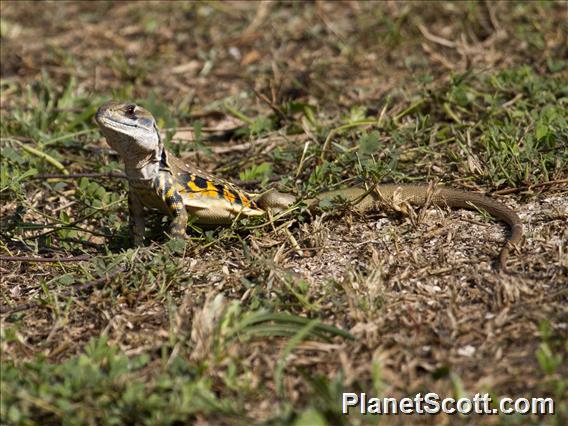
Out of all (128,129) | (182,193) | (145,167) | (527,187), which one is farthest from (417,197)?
(128,129)

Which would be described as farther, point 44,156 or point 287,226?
point 44,156

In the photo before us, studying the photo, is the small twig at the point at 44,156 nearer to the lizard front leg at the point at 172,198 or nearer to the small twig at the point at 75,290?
the lizard front leg at the point at 172,198

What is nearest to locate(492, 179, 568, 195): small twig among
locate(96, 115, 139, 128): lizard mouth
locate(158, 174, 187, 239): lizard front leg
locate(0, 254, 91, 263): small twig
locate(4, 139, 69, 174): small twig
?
locate(158, 174, 187, 239): lizard front leg

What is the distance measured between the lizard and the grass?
13cm

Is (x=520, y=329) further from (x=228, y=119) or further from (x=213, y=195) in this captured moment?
(x=228, y=119)

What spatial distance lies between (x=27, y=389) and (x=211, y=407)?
84cm

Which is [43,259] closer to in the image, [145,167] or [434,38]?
[145,167]

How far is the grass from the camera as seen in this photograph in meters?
3.70

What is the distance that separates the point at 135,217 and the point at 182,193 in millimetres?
363

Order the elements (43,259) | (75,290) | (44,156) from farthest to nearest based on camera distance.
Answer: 1. (44,156)
2. (43,259)
3. (75,290)

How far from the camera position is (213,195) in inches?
216

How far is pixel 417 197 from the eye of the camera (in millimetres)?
5363

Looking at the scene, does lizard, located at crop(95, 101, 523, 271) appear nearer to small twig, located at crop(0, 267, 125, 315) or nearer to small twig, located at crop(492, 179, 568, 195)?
small twig, located at crop(492, 179, 568, 195)

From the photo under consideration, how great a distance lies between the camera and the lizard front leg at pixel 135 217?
546 centimetres
